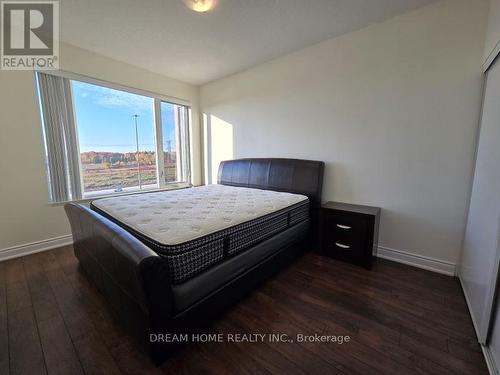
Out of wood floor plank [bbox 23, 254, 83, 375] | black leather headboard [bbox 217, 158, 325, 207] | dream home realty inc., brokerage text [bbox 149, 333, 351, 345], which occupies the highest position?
black leather headboard [bbox 217, 158, 325, 207]

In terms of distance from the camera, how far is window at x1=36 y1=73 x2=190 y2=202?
2.76 m

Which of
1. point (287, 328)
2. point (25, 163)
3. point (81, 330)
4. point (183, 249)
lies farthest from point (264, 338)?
point (25, 163)

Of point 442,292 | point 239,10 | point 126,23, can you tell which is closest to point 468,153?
point 442,292

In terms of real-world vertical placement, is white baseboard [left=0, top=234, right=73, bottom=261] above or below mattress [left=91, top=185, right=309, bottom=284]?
below

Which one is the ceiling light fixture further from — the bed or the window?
the window

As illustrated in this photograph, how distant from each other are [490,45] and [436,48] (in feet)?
1.43

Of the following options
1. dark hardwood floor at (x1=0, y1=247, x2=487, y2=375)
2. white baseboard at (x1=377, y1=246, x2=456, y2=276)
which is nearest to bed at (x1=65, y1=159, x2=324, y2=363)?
dark hardwood floor at (x1=0, y1=247, x2=487, y2=375)

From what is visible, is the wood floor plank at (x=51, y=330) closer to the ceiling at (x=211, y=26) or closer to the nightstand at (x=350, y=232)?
the nightstand at (x=350, y=232)

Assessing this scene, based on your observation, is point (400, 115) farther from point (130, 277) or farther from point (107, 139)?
point (107, 139)

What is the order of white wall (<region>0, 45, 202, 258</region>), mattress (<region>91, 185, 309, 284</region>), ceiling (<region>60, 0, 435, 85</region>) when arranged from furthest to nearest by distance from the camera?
white wall (<region>0, 45, 202, 258</region>)
ceiling (<region>60, 0, 435, 85</region>)
mattress (<region>91, 185, 309, 284</region>)

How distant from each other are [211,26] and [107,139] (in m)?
2.26

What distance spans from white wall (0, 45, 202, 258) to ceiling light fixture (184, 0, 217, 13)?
189 centimetres

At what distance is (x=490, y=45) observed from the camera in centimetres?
166

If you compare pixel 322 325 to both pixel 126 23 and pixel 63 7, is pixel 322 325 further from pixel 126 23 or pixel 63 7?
pixel 63 7
